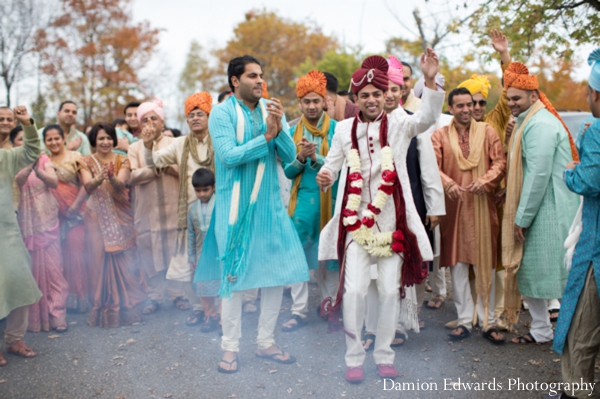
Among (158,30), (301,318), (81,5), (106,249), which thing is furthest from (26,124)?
(158,30)

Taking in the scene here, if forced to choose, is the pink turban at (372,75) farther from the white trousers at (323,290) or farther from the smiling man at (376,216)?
the white trousers at (323,290)

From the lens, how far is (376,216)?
13.1 feet

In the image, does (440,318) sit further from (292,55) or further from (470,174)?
(292,55)

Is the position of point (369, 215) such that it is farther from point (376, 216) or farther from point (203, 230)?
point (203, 230)

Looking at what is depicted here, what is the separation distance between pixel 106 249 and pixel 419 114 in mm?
3435

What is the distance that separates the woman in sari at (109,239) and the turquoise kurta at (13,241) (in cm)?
91

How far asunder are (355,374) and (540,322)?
1.79 meters

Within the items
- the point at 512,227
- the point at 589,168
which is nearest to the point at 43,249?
the point at 512,227

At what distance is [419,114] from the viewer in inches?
153

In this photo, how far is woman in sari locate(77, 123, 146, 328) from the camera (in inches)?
217

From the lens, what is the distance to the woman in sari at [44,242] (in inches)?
209

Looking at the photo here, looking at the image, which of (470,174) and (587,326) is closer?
(587,326)

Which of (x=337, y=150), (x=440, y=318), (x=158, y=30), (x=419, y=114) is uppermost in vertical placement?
(x=158, y=30)

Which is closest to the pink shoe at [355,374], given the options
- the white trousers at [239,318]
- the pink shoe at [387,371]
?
the pink shoe at [387,371]
